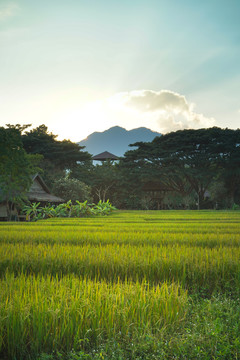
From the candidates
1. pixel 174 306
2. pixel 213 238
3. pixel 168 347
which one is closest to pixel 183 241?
pixel 213 238

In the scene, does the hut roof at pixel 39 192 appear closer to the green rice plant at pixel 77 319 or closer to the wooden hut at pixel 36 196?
the wooden hut at pixel 36 196

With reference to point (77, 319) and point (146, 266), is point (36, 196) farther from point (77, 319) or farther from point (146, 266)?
point (77, 319)

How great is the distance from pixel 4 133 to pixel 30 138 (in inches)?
604

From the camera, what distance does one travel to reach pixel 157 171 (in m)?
28.1

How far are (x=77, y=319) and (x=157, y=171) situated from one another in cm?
2667

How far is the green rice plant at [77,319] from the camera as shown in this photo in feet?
5.70

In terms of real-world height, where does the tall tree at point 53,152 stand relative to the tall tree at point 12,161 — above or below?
above

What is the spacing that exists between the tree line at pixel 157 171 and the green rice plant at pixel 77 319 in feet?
72.5

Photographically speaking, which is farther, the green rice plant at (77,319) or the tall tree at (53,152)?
the tall tree at (53,152)

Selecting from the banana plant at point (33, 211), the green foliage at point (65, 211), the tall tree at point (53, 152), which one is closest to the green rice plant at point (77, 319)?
the green foliage at point (65, 211)

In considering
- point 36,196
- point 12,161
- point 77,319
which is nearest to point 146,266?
point 77,319

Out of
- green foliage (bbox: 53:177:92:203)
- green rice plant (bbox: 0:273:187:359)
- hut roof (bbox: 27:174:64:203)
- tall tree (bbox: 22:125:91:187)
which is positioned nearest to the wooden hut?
hut roof (bbox: 27:174:64:203)

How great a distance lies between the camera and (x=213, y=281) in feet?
10.2

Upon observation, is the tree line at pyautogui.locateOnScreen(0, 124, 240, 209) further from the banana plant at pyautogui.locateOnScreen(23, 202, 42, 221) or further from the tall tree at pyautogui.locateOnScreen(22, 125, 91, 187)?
the banana plant at pyautogui.locateOnScreen(23, 202, 42, 221)
